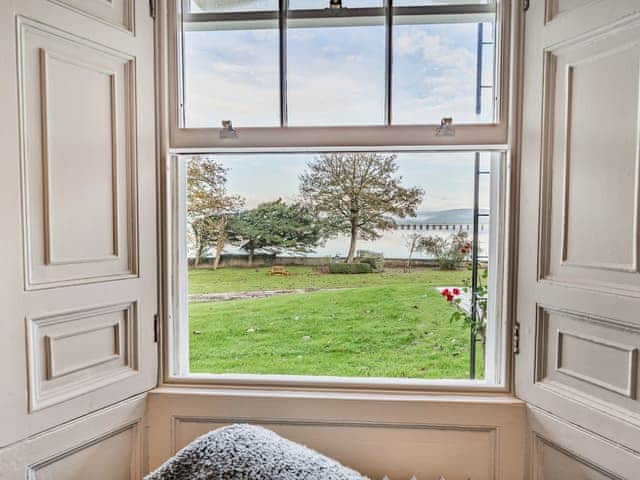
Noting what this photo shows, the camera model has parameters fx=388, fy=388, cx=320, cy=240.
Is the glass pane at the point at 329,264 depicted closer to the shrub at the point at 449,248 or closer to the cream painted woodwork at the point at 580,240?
the shrub at the point at 449,248

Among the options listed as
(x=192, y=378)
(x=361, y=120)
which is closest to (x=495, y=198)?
(x=361, y=120)

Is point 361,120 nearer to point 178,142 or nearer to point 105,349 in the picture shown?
point 178,142

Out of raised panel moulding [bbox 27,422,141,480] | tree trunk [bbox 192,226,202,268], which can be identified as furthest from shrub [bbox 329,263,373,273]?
raised panel moulding [bbox 27,422,141,480]

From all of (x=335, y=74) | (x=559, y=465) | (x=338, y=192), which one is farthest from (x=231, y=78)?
(x=559, y=465)

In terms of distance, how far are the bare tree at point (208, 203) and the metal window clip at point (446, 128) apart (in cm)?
72

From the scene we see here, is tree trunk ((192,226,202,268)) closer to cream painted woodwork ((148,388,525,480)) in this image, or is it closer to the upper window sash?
the upper window sash

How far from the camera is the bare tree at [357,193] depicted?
135 centimetres

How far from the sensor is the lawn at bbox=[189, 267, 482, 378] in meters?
1.37

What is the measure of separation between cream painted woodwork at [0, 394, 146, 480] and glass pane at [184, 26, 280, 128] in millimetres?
984

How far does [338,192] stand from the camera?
1.37m

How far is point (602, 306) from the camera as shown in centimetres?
102

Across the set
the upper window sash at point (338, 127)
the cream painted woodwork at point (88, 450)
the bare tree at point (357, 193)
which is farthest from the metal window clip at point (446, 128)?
the cream painted woodwork at point (88, 450)

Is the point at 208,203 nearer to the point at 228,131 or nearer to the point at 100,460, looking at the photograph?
the point at 228,131

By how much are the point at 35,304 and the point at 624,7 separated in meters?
1.69
